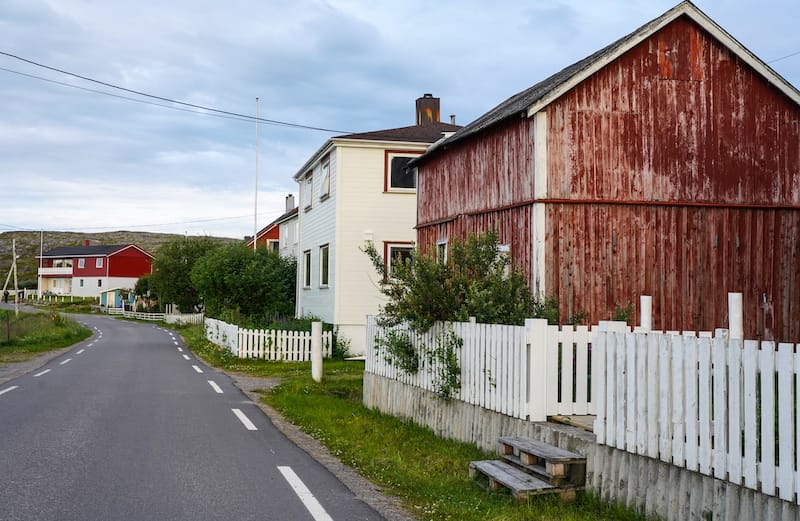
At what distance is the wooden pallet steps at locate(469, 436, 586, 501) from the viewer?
261 inches

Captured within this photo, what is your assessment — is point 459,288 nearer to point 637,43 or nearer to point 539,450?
point 539,450

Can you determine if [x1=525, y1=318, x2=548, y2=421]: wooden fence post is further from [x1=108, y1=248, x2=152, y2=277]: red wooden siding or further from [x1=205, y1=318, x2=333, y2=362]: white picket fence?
[x1=108, y1=248, x2=152, y2=277]: red wooden siding

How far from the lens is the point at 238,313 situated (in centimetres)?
2967

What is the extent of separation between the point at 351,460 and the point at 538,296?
15.8 ft

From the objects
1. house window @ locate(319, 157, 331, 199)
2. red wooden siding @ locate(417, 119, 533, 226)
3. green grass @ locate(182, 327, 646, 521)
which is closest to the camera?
green grass @ locate(182, 327, 646, 521)

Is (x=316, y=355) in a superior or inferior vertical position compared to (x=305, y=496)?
superior

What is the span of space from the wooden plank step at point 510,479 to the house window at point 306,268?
80.4 feet

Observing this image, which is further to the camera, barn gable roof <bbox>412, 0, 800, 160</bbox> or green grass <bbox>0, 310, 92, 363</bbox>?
green grass <bbox>0, 310, 92, 363</bbox>

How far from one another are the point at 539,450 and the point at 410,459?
226 centimetres

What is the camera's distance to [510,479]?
6.78m

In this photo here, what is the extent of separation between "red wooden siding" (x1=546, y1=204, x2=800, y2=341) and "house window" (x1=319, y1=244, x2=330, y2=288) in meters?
15.2

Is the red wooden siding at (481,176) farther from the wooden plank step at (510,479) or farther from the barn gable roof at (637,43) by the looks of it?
the wooden plank step at (510,479)

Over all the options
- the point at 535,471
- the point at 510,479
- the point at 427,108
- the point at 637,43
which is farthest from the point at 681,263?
the point at 427,108

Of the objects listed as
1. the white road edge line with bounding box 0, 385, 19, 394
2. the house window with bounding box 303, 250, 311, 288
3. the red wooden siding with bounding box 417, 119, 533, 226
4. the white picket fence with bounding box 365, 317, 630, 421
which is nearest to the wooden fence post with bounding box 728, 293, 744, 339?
the white picket fence with bounding box 365, 317, 630, 421
